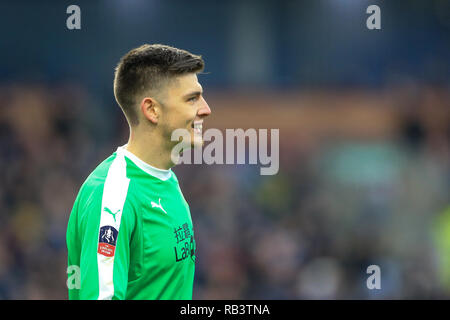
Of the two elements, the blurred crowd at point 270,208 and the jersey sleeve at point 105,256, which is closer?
the jersey sleeve at point 105,256

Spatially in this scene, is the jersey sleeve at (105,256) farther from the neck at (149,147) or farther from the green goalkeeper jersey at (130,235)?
the neck at (149,147)

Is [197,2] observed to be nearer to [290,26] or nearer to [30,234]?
[290,26]

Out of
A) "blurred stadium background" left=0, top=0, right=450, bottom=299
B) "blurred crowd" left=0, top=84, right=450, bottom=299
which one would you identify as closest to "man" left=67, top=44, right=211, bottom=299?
"blurred crowd" left=0, top=84, right=450, bottom=299

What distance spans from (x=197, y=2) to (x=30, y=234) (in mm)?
5906

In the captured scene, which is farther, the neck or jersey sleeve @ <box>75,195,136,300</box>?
the neck

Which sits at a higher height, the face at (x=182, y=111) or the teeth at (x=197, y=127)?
the face at (x=182, y=111)

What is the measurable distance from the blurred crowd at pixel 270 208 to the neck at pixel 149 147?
5.51 metres

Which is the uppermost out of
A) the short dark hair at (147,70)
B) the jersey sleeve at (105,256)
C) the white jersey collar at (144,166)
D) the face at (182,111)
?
the short dark hair at (147,70)

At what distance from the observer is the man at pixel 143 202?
296cm

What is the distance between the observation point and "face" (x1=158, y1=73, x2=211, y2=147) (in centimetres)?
344

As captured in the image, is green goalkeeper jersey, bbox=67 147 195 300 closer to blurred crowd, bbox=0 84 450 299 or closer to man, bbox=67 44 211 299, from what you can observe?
→ man, bbox=67 44 211 299

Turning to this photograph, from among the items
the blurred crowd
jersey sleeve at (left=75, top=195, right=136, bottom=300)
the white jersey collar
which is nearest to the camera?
jersey sleeve at (left=75, top=195, right=136, bottom=300)

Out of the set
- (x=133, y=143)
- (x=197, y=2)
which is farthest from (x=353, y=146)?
(x=133, y=143)

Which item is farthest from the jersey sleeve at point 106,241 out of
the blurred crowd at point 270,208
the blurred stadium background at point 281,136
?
the blurred stadium background at point 281,136
